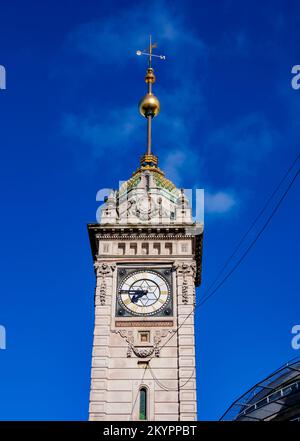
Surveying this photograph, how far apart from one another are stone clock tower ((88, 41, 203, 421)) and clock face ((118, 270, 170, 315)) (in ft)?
0.20

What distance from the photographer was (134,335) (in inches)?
1945

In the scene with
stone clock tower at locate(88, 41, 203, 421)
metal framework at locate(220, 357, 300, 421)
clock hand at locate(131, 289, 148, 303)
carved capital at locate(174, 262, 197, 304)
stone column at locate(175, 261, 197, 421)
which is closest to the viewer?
metal framework at locate(220, 357, 300, 421)

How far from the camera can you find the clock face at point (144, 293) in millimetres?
50469

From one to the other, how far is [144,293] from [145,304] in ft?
2.62

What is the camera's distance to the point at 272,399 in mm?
42375

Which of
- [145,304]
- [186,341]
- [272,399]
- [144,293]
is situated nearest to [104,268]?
[144,293]

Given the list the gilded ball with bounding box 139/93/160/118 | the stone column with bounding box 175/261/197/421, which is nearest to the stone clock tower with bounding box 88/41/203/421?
the stone column with bounding box 175/261/197/421

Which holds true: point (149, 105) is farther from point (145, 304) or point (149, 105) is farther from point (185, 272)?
point (145, 304)

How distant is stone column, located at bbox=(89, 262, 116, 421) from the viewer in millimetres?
46719

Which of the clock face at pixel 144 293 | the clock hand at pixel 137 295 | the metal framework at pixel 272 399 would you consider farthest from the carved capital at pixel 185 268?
the metal framework at pixel 272 399

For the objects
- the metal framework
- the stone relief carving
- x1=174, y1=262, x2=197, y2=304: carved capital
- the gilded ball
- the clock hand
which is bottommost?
the metal framework

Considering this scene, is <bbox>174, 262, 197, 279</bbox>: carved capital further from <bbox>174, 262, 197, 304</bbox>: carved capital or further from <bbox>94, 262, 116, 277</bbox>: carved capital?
<bbox>94, 262, 116, 277</bbox>: carved capital
